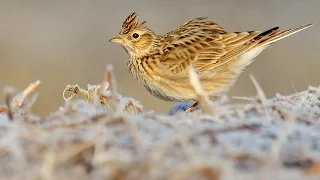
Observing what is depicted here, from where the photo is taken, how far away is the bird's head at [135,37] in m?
8.72

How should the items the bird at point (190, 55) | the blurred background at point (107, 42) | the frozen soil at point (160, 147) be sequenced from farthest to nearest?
the blurred background at point (107, 42), the bird at point (190, 55), the frozen soil at point (160, 147)

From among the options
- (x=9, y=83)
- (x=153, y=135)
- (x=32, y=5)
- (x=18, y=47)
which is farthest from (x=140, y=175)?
(x=32, y=5)

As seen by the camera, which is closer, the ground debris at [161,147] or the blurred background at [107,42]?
the ground debris at [161,147]

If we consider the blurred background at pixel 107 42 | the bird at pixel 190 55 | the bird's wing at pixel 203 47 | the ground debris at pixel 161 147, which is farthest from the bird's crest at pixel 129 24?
the ground debris at pixel 161 147

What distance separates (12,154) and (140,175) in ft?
1.90

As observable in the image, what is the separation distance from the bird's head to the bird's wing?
208mm

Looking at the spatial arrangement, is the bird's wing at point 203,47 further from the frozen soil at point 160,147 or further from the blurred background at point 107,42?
the frozen soil at point 160,147

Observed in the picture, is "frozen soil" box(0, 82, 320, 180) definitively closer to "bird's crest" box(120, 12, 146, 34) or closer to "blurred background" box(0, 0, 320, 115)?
"bird's crest" box(120, 12, 146, 34)

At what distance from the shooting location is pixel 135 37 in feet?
28.7

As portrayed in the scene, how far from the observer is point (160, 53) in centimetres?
855

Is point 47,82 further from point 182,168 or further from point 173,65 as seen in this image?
point 182,168

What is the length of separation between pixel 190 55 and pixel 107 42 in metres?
11.3

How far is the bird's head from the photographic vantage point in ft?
28.6

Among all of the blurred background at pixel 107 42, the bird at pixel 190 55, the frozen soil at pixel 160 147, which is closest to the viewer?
the frozen soil at pixel 160 147
